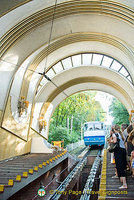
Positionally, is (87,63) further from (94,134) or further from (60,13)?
(94,134)

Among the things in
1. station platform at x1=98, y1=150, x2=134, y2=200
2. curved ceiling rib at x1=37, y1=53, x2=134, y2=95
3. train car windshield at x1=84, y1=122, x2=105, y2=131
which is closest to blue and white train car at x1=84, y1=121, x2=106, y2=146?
train car windshield at x1=84, y1=122, x2=105, y2=131

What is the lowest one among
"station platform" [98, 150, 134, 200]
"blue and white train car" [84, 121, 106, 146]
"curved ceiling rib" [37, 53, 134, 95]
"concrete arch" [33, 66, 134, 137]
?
"station platform" [98, 150, 134, 200]

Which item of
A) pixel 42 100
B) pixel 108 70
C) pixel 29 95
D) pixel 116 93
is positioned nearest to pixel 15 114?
pixel 29 95

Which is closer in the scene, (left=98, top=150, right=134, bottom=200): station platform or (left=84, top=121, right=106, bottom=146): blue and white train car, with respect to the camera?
(left=98, top=150, right=134, bottom=200): station platform

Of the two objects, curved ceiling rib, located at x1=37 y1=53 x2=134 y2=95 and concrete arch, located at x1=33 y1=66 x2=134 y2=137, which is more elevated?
curved ceiling rib, located at x1=37 y1=53 x2=134 y2=95

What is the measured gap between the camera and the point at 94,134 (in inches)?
666

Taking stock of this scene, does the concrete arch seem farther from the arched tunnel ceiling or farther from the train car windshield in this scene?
the train car windshield

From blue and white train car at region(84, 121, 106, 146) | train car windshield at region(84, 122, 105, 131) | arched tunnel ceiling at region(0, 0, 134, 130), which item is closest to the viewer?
arched tunnel ceiling at region(0, 0, 134, 130)

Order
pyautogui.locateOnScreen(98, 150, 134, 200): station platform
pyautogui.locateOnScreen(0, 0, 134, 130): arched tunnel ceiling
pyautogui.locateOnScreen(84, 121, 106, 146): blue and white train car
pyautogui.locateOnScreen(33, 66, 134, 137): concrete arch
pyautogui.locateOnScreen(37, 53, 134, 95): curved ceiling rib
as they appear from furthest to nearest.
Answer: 1. pyautogui.locateOnScreen(84, 121, 106, 146): blue and white train car
2. pyautogui.locateOnScreen(33, 66, 134, 137): concrete arch
3. pyautogui.locateOnScreen(37, 53, 134, 95): curved ceiling rib
4. pyautogui.locateOnScreen(0, 0, 134, 130): arched tunnel ceiling
5. pyautogui.locateOnScreen(98, 150, 134, 200): station platform

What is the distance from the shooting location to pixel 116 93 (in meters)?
16.2

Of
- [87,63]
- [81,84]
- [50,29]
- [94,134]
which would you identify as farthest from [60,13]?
[94,134]

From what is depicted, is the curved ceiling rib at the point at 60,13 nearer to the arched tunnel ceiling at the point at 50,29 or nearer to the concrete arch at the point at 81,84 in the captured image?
the arched tunnel ceiling at the point at 50,29

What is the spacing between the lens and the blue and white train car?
648 inches

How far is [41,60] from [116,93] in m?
9.11
